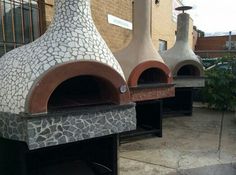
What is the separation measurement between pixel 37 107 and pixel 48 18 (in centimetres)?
285

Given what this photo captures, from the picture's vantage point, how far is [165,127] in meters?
6.85

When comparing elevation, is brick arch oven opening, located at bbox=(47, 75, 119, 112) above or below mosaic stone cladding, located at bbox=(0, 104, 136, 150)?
above

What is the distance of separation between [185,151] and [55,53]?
319 centimetres

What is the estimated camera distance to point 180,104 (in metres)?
8.16

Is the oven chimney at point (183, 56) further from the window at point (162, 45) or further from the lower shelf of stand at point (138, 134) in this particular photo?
the window at point (162, 45)

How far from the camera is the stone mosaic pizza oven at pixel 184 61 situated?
24.1 ft

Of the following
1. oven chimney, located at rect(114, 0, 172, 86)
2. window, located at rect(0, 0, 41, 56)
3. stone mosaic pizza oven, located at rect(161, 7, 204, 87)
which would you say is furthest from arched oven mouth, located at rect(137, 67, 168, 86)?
window, located at rect(0, 0, 41, 56)

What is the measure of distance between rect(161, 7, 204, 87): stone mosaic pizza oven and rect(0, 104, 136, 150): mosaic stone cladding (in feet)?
13.8

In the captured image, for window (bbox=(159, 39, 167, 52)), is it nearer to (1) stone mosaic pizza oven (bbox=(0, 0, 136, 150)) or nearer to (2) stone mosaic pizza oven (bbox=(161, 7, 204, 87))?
(2) stone mosaic pizza oven (bbox=(161, 7, 204, 87))

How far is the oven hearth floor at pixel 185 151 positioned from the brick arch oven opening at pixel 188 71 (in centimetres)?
141

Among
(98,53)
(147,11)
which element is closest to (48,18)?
(147,11)

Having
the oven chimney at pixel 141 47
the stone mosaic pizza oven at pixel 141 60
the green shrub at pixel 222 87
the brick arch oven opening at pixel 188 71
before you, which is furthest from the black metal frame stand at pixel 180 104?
the oven chimney at pixel 141 47

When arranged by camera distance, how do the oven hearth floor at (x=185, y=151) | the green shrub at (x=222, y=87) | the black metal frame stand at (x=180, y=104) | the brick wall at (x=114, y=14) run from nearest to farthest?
the oven hearth floor at (x=185, y=151), the brick wall at (x=114, y=14), the black metal frame stand at (x=180, y=104), the green shrub at (x=222, y=87)

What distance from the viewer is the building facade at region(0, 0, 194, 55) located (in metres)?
4.71
